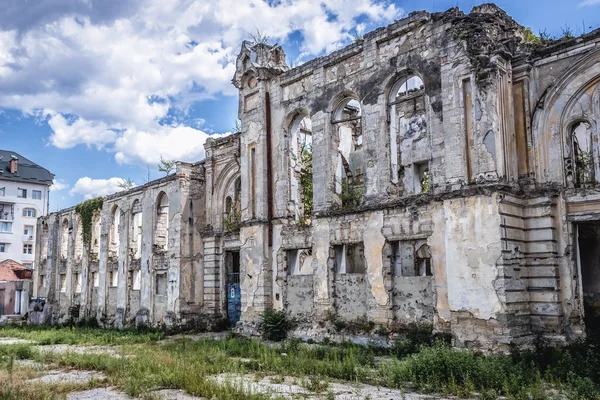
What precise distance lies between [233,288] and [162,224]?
524 centimetres

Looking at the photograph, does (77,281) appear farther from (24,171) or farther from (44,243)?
(24,171)

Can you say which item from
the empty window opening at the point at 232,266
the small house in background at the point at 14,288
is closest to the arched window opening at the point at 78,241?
the small house in background at the point at 14,288

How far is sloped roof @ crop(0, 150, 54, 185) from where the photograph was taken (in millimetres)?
56209

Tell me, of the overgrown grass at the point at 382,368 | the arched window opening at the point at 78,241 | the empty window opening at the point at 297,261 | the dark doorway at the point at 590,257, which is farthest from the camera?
the arched window opening at the point at 78,241

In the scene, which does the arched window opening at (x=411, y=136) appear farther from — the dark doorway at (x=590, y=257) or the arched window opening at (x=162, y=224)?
the arched window opening at (x=162, y=224)

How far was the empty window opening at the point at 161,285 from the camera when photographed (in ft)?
75.3

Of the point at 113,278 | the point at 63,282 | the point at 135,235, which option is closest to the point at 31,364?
the point at 135,235

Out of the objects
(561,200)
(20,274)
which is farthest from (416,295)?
(20,274)

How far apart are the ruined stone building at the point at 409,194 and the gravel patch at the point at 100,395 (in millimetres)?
7008

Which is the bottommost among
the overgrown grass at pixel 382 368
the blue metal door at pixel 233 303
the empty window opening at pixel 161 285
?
the overgrown grass at pixel 382 368

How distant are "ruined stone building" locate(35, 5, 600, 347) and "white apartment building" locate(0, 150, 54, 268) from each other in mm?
39198

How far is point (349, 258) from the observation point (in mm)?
17484

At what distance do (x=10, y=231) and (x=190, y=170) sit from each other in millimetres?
41943

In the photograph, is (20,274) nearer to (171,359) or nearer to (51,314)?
(51,314)
